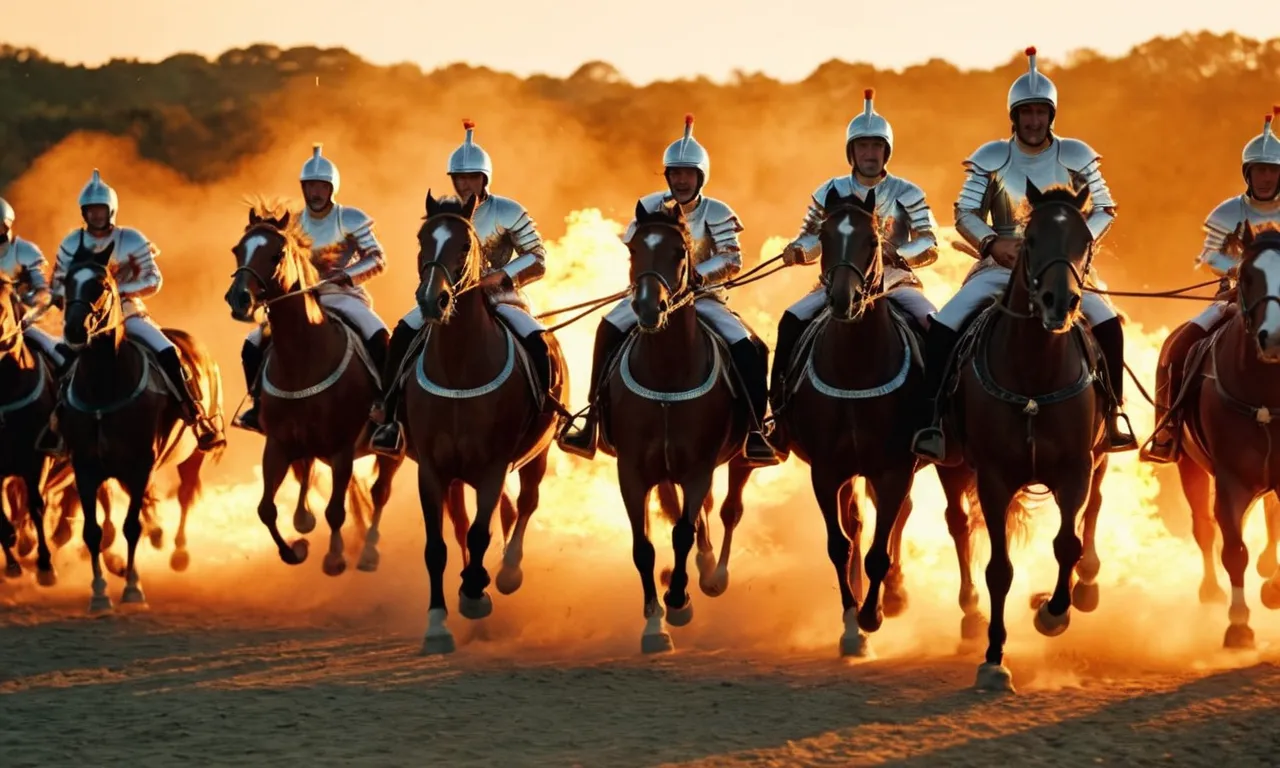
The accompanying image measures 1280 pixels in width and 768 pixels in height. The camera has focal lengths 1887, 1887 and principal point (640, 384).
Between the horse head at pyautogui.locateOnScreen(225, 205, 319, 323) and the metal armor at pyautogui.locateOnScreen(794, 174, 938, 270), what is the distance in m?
4.34

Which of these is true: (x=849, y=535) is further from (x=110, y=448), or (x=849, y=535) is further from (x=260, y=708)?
(x=110, y=448)

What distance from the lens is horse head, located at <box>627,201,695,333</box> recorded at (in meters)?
13.6

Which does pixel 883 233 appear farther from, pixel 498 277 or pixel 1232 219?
pixel 498 277

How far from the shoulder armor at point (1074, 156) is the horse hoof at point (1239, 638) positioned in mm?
3660

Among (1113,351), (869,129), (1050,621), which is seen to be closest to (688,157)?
(869,129)

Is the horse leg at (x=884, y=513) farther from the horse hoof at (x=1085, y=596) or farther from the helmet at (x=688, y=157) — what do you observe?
the helmet at (x=688, y=157)

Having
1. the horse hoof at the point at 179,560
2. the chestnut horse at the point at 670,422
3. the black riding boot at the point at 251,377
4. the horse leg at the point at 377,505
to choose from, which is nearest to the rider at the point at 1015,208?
the chestnut horse at the point at 670,422

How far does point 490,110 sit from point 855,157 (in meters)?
38.4

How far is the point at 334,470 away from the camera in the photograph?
17.1 m

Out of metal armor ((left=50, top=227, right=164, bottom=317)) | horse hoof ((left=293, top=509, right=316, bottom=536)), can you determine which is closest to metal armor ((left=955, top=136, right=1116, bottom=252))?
horse hoof ((left=293, top=509, right=316, bottom=536))

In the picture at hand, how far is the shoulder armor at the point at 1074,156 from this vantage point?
47.3 ft

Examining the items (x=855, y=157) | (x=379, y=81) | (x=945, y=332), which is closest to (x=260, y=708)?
(x=945, y=332)

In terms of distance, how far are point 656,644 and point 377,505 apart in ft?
14.4

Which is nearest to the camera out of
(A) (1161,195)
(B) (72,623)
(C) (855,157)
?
(C) (855,157)
